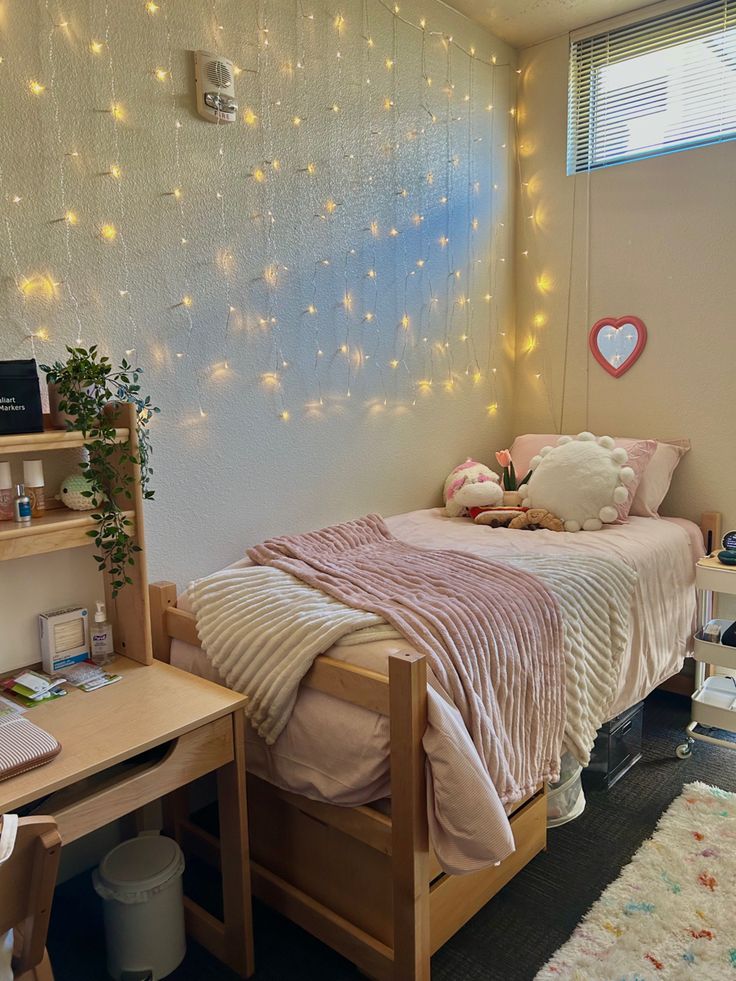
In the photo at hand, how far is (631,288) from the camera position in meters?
3.11

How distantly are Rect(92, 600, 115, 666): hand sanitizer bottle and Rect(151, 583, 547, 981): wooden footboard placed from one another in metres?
0.16

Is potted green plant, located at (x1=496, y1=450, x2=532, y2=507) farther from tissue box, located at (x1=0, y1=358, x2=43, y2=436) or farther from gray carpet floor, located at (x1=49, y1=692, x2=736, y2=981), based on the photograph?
tissue box, located at (x1=0, y1=358, x2=43, y2=436)

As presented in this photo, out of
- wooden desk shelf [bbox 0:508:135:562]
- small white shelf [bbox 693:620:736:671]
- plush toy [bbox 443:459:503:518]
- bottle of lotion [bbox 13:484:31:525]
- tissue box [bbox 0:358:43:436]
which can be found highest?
tissue box [bbox 0:358:43:436]

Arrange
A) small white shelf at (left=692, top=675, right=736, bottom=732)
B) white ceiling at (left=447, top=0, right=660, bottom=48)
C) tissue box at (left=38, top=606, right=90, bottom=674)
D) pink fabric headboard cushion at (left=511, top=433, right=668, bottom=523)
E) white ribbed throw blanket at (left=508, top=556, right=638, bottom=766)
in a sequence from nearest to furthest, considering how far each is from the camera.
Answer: tissue box at (left=38, top=606, right=90, bottom=674)
white ribbed throw blanket at (left=508, top=556, right=638, bottom=766)
small white shelf at (left=692, top=675, right=736, bottom=732)
pink fabric headboard cushion at (left=511, top=433, right=668, bottom=523)
white ceiling at (left=447, top=0, right=660, bottom=48)

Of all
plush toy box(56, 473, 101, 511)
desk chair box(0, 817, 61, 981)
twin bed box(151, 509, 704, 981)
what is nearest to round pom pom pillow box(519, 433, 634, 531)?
twin bed box(151, 509, 704, 981)

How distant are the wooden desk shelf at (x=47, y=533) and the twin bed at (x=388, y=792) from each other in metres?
0.36

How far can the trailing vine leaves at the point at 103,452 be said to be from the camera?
162 cm

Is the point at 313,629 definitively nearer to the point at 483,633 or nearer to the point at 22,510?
the point at 483,633

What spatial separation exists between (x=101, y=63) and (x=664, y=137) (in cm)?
224

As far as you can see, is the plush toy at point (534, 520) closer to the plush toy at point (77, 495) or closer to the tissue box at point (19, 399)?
the plush toy at point (77, 495)

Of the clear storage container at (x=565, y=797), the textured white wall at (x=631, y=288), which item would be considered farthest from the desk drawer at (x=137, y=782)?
the textured white wall at (x=631, y=288)

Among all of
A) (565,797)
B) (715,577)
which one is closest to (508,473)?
(715,577)

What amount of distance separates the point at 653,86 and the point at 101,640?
2.99 meters

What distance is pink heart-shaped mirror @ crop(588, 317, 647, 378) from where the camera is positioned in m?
3.10
